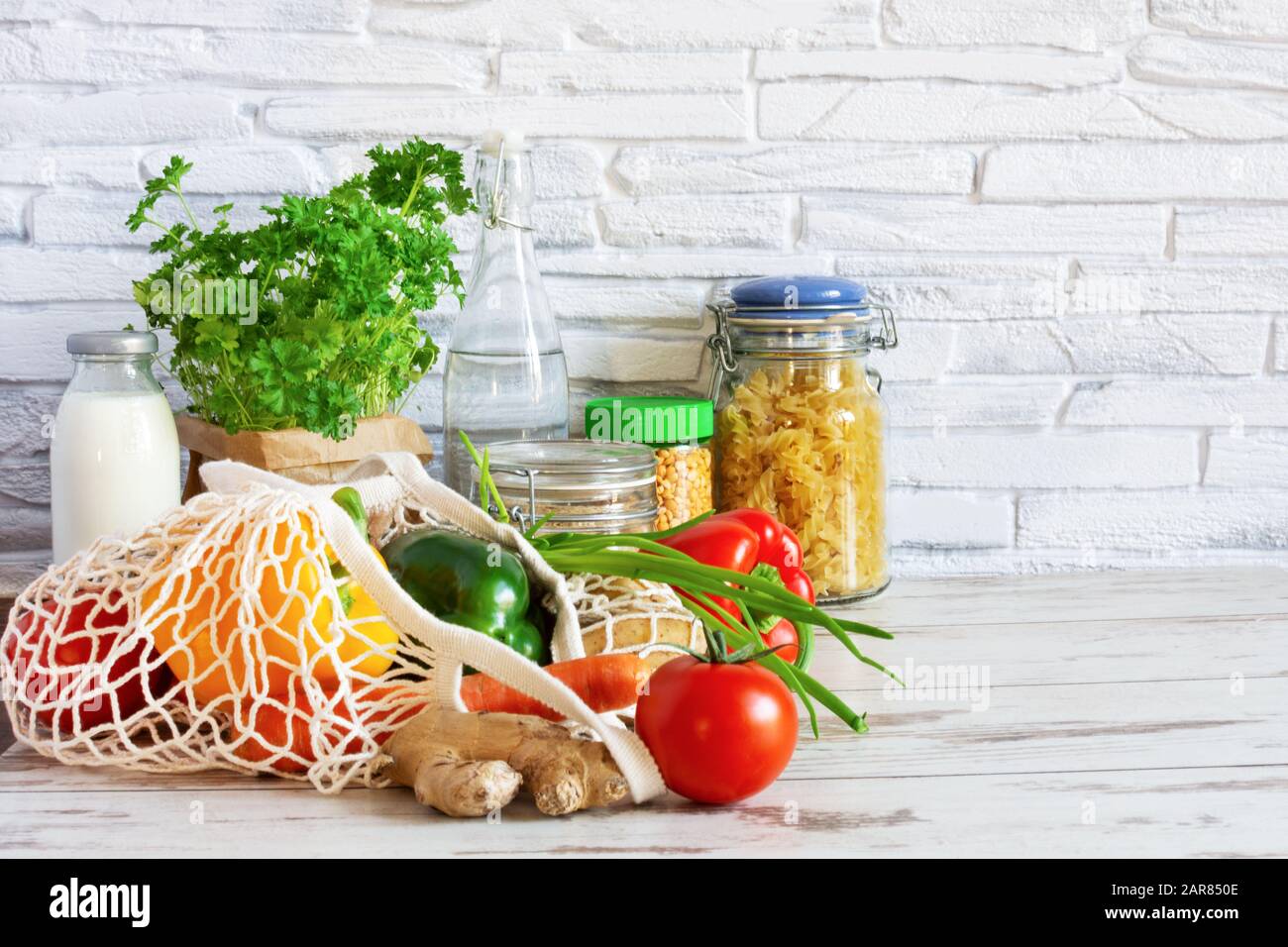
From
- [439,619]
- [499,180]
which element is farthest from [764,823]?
[499,180]

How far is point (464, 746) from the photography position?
2.87ft

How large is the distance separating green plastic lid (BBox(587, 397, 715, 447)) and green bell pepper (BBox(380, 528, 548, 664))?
35 cm

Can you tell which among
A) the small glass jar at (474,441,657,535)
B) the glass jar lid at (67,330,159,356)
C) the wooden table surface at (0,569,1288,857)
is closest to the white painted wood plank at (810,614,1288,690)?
the wooden table surface at (0,569,1288,857)

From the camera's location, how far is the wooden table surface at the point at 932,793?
31.8 inches

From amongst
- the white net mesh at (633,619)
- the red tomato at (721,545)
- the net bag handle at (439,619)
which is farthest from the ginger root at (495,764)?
the red tomato at (721,545)

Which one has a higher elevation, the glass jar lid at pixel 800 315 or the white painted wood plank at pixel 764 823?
the glass jar lid at pixel 800 315

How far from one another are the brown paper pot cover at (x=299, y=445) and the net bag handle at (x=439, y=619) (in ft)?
0.28

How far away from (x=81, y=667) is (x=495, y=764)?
12.8 inches

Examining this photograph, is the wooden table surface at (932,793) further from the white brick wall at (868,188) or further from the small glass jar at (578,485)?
the white brick wall at (868,188)

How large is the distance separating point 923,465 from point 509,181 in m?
0.58

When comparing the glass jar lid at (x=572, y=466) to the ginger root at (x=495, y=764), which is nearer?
the ginger root at (x=495, y=764)

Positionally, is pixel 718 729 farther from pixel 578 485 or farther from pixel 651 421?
pixel 651 421

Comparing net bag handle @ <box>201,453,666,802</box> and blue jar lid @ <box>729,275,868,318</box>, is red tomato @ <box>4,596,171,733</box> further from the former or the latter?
blue jar lid @ <box>729,275,868,318</box>
